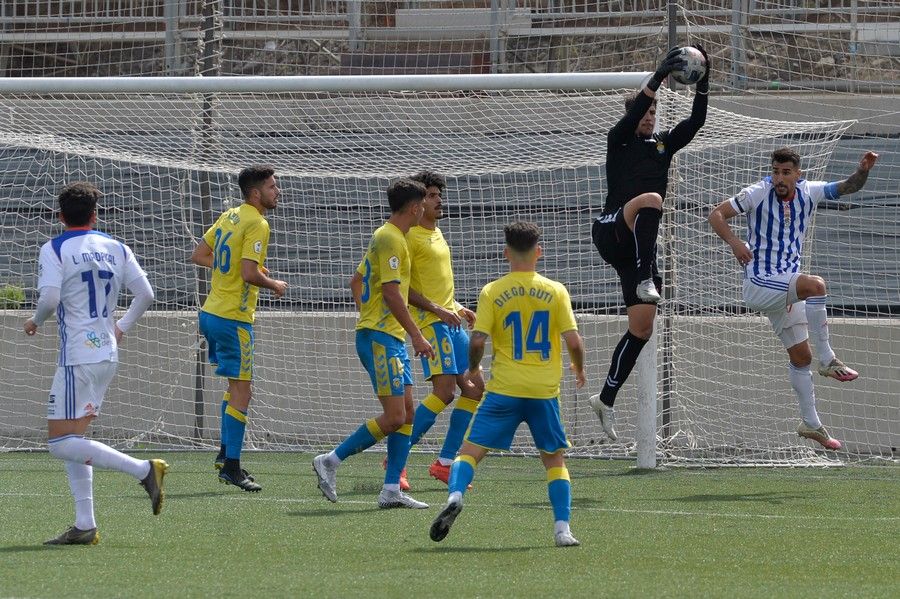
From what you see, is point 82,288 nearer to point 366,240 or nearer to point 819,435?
point 819,435

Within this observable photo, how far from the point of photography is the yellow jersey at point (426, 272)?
8531mm

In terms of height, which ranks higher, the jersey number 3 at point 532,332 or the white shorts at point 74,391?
the jersey number 3 at point 532,332

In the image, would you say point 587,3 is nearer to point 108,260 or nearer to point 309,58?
point 309,58

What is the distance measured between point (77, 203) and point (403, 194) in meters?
1.86

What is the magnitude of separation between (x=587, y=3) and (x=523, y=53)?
34.8 inches

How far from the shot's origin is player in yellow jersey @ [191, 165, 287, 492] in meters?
8.68

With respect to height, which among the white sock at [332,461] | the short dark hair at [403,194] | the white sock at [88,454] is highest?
the short dark hair at [403,194]

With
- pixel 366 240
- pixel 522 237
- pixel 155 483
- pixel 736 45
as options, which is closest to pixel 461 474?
pixel 522 237

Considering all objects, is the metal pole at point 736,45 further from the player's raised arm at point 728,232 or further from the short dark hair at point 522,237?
the short dark hair at point 522,237

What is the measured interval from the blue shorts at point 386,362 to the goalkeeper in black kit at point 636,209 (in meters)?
1.56

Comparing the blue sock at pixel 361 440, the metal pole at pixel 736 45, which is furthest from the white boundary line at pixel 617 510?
the metal pole at pixel 736 45

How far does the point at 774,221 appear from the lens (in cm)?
912

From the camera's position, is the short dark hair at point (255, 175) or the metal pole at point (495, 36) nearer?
the short dark hair at point (255, 175)

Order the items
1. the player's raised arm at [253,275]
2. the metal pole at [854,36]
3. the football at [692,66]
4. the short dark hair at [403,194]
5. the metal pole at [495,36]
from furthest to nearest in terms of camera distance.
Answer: the metal pole at [495,36], the metal pole at [854,36], the player's raised arm at [253,275], the football at [692,66], the short dark hair at [403,194]
